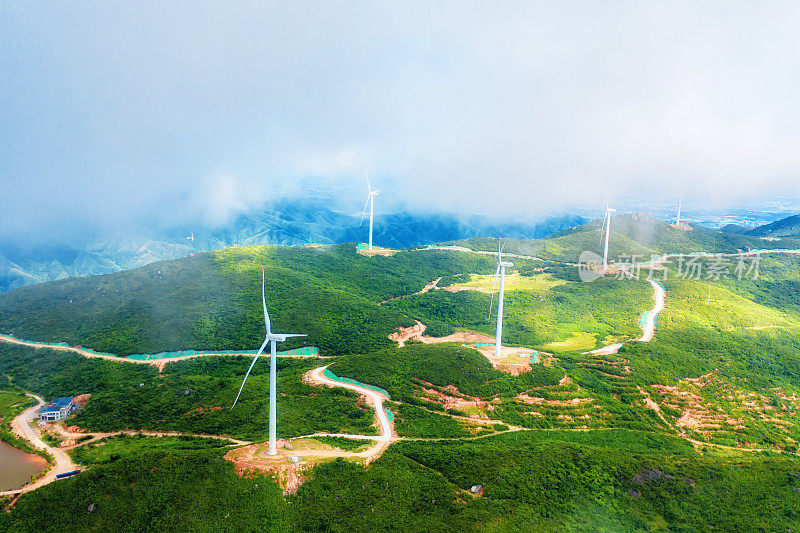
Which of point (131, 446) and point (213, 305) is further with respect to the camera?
point (213, 305)

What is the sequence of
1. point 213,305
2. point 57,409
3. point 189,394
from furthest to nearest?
1. point 213,305
2. point 189,394
3. point 57,409

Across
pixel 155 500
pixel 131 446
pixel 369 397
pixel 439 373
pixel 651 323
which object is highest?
pixel 651 323

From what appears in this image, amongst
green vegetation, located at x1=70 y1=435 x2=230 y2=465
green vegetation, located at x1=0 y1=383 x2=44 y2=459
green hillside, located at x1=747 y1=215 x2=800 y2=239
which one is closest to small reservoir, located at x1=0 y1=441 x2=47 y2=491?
green vegetation, located at x1=0 y1=383 x2=44 y2=459

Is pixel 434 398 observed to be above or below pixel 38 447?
above

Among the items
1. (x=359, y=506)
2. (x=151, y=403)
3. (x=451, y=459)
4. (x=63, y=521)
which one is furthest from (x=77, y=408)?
(x=451, y=459)

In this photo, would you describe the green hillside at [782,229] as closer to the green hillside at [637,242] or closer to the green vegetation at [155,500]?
the green hillside at [637,242]

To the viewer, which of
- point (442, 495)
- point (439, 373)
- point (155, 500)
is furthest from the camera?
point (439, 373)

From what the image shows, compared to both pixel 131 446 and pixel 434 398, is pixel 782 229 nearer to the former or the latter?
pixel 434 398

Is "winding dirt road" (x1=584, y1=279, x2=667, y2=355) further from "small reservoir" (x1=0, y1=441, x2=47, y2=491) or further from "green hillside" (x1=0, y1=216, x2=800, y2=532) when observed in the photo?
"small reservoir" (x1=0, y1=441, x2=47, y2=491)

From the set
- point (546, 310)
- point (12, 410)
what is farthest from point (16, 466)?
point (546, 310)

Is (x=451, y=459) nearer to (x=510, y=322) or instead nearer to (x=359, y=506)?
(x=359, y=506)
